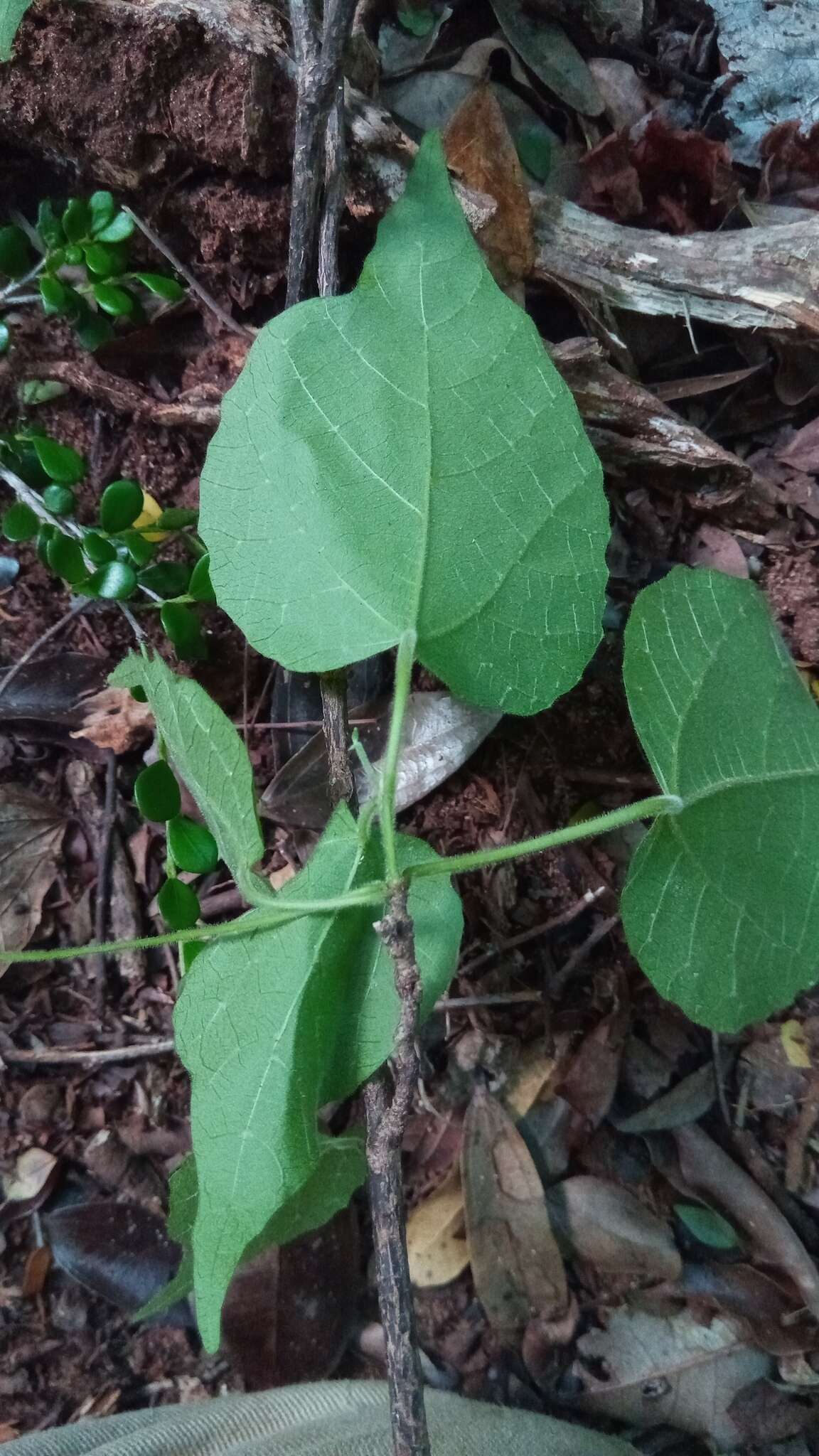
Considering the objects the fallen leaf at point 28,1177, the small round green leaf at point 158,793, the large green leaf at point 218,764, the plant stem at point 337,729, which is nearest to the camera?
the large green leaf at point 218,764

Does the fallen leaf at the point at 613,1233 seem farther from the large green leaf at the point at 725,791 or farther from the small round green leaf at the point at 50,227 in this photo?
the small round green leaf at the point at 50,227

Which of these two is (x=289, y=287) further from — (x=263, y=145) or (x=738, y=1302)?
(x=738, y=1302)

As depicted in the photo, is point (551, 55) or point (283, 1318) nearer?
point (283, 1318)

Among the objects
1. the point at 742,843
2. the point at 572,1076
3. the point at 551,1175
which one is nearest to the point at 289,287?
the point at 742,843

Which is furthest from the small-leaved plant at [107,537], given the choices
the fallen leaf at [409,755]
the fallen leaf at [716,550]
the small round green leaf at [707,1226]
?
the small round green leaf at [707,1226]

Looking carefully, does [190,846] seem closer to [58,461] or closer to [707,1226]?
[58,461]

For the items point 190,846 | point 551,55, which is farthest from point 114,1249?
point 551,55

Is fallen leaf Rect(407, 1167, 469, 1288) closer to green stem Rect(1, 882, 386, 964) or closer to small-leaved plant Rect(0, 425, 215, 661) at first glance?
green stem Rect(1, 882, 386, 964)

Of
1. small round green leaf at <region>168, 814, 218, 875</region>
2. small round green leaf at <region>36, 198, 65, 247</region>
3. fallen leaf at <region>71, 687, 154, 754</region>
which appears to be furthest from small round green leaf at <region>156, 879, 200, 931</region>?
small round green leaf at <region>36, 198, 65, 247</region>
